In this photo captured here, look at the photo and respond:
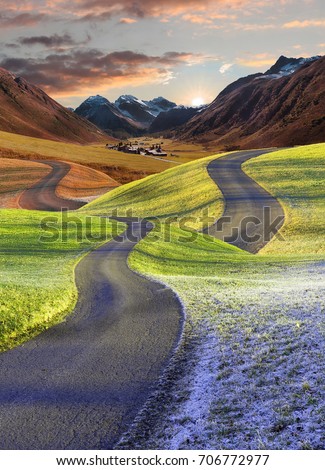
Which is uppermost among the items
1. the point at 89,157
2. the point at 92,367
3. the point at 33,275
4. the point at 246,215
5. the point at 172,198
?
the point at 89,157

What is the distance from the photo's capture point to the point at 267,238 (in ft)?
161

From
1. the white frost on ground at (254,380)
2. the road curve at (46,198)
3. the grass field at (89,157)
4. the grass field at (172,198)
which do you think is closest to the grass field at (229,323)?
the white frost on ground at (254,380)

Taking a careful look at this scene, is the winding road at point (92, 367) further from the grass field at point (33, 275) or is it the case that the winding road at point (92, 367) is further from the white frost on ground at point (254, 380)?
the white frost on ground at point (254, 380)

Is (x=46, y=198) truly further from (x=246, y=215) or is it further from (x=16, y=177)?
(x=246, y=215)

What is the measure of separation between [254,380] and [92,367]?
5.25m

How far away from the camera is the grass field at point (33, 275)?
1717 cm

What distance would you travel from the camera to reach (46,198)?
287ft

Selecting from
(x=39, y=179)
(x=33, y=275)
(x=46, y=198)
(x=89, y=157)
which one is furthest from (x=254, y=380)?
(x=89, y=157)

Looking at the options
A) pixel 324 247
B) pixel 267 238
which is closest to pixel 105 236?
pixel 267 238

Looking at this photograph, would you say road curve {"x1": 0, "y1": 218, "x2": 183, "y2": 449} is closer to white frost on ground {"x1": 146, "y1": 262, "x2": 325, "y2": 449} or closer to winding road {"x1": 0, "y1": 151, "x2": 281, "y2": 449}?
winding road {"x1": 0, "y1": 151, "x2": 281, "y2": 449}

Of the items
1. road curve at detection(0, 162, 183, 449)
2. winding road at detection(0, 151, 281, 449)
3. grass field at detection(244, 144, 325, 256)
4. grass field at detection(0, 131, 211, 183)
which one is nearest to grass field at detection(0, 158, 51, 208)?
grass field at detection(0, 131, 211, 183)

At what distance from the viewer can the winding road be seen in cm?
1004

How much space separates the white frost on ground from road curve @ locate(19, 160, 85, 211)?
6762cm

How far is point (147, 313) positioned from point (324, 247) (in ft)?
97.0
